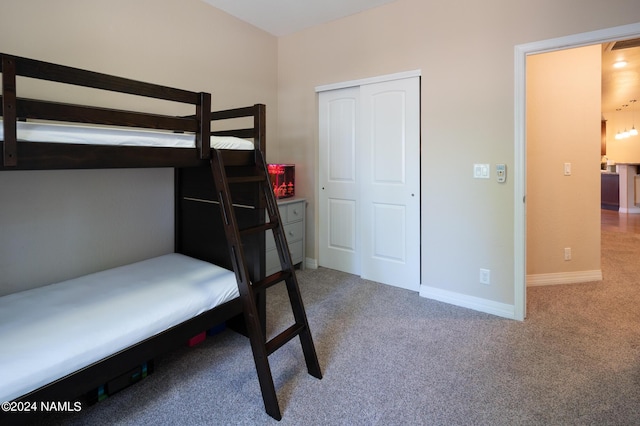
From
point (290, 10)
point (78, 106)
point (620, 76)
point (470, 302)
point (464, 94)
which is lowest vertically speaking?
point (470, 302)

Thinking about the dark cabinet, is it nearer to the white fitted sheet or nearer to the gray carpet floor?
the gray carpet floor

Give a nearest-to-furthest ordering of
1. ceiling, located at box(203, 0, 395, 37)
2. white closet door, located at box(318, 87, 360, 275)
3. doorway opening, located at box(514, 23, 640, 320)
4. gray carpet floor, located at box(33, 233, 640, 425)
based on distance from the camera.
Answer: gray carpet floor, located at box(33, 233, 640, 425) < doorway opening, located at box(514, 23, 640, 320) < ceiling, located at box(203, 0, 395, 37) < white closet door, located at box(318, 87, 360, 275)

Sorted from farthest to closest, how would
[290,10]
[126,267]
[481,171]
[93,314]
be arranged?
[290,10]
[481,171]
[126,267]
[93,314]

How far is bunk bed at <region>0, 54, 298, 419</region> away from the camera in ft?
4.21

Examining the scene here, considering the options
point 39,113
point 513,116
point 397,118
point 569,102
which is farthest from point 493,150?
point 39,113

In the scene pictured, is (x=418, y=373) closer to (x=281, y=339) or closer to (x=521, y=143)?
(x=281, y=339)

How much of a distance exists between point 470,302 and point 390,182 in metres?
1.25

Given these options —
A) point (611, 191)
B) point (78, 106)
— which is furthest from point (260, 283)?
point (611, 191)

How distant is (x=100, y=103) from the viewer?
237cm

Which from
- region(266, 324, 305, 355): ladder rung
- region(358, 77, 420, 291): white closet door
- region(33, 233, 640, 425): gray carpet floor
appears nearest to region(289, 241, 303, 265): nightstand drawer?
region(358, 77, 420, 291): white closet door

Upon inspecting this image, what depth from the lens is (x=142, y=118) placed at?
5.37ft

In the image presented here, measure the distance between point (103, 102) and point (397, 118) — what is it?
2.35 metres

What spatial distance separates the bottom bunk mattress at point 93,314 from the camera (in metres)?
1.27

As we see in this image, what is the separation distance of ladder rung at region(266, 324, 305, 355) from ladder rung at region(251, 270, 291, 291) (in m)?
0.26
